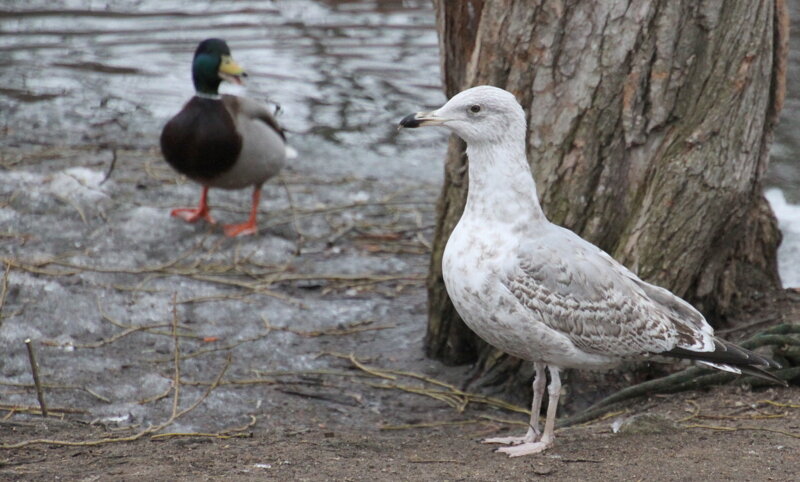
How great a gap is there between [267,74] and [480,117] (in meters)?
8.07

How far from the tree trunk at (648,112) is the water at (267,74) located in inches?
101

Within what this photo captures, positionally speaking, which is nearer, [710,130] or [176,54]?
[710,130]

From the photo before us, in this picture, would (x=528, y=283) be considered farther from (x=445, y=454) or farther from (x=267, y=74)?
(x=267, y=74)

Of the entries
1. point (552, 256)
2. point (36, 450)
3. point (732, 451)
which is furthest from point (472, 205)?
point (36, 450)

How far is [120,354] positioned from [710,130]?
3380 millimetres

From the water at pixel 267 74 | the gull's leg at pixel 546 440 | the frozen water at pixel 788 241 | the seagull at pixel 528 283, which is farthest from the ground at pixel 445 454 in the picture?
the water at pixel 267 74

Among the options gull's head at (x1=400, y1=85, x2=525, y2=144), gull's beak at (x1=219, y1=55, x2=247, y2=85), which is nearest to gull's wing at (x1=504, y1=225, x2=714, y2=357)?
gull's head at (x1=400, y1=85, x2=525, y2=144)

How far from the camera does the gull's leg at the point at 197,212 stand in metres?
8.02

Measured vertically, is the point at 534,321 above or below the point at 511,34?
below

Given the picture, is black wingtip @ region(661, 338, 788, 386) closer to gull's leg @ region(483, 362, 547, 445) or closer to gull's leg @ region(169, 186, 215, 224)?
gull's leg @ region(483, 362, 547, 445)

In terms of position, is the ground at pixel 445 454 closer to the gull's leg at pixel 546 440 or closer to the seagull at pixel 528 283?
the gull's leg at pixel 546 440

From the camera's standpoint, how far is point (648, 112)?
5184mm

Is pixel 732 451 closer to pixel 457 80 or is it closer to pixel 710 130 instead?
pixel 710 130

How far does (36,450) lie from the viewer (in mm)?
4301
